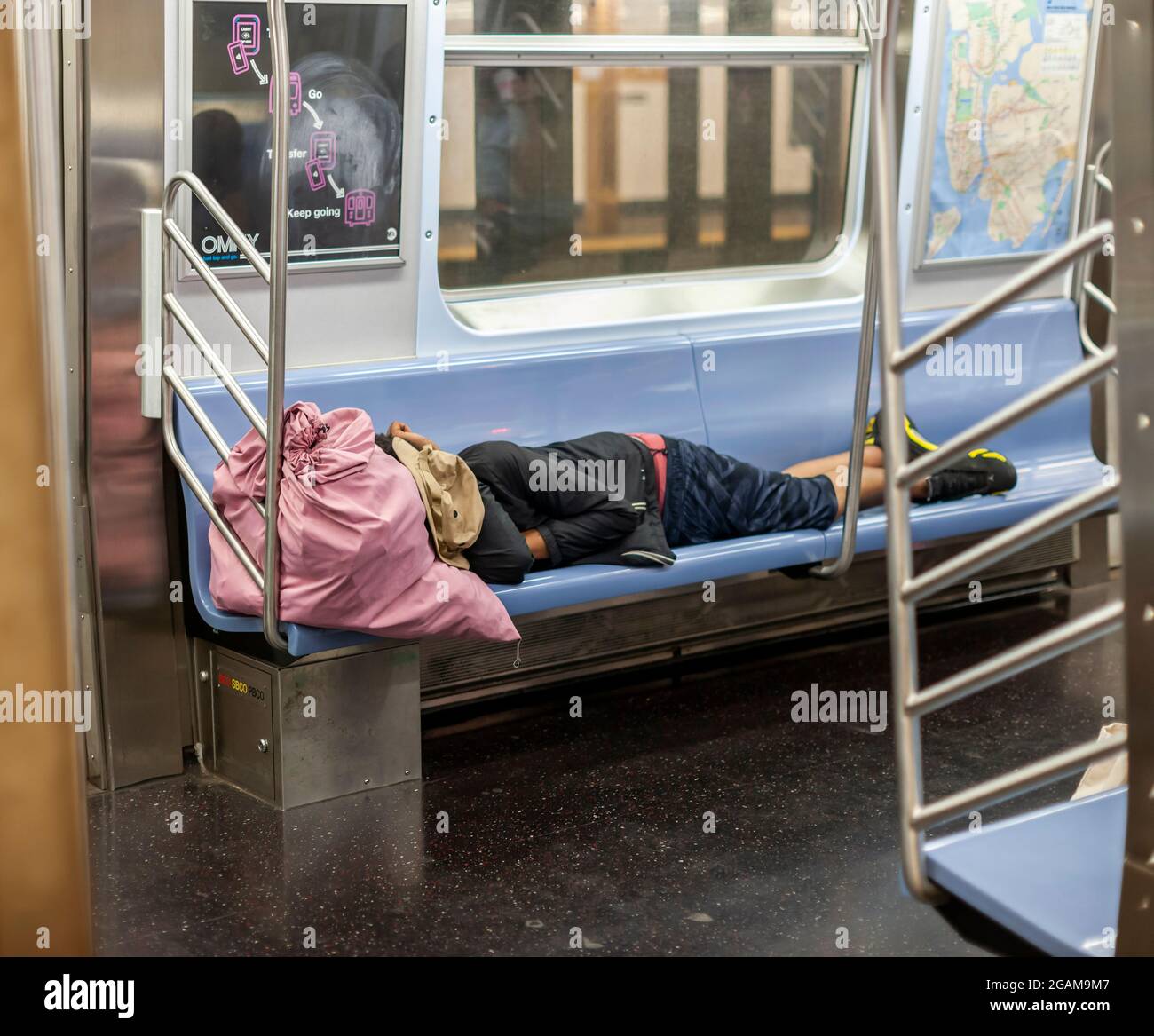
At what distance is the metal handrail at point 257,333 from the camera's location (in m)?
3.27

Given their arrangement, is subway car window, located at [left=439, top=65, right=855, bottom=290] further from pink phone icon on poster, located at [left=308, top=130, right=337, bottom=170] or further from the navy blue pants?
the navy blue pants

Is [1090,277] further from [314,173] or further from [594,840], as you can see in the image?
[594,840]

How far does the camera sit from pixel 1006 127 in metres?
5.78

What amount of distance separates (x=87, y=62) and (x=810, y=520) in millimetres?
2500

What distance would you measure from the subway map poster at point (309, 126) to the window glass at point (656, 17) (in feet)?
1.41

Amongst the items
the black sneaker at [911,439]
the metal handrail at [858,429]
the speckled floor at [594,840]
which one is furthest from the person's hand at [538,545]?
the black sneaker at [911,439]

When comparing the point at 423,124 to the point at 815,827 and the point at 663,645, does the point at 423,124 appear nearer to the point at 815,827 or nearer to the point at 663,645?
the point at 663,645

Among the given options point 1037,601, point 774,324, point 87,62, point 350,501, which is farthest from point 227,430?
point 1037,601

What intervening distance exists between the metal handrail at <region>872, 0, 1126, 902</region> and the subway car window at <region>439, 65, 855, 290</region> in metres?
3.11

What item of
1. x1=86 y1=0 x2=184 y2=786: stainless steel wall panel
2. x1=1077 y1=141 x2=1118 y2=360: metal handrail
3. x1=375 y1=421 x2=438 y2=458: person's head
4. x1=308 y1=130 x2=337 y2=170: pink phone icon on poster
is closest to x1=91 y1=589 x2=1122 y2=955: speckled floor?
x1=86 y1=0 x2=184 y2=786: stainless steel wall panel
